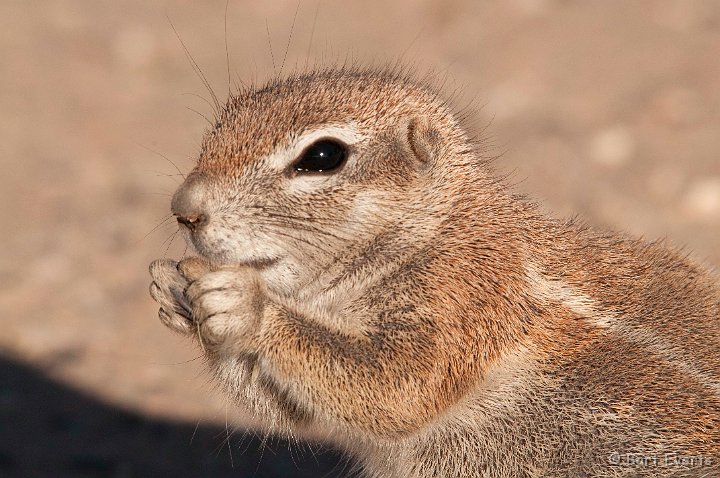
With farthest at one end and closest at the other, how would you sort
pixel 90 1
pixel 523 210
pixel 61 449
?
pixel 90 1
pixel 61 449
pixel 523 210

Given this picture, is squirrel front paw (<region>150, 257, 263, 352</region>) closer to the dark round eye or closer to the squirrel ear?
the dark round eye

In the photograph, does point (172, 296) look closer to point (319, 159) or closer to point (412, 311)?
point (319, 159)

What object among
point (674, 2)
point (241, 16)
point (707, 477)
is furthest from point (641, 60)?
point (707, 477)

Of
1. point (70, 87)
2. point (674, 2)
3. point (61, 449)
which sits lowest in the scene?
point (61, 449)

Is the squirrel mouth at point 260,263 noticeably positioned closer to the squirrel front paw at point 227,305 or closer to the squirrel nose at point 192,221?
the squirrel front paw at point 227,305

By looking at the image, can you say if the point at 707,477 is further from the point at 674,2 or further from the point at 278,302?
the point at 674,2

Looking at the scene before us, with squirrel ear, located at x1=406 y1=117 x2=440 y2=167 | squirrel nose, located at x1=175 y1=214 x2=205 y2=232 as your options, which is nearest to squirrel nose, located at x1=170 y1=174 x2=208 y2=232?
squirrel nose, located at x1=175 y1=214 x2=205 y2=232

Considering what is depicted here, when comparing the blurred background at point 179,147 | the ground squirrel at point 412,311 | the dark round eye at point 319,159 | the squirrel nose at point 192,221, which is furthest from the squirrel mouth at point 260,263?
the blurred background at point 179,147

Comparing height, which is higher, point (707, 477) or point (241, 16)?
point (241, 16)

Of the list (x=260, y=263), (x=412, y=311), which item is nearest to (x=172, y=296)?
(x=260, y=263)
